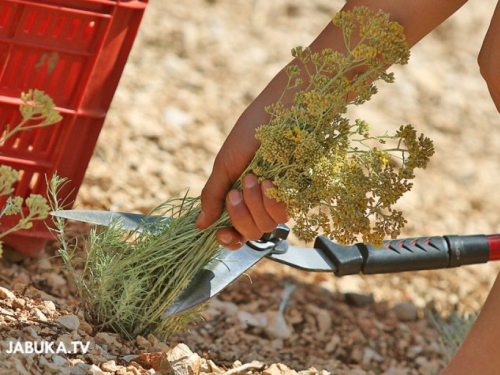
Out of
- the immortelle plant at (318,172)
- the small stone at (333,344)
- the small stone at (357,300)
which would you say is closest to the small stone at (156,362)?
the immortelle plant at (318,172)

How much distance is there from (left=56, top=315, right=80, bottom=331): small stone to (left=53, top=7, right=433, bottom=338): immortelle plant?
6 centimetres

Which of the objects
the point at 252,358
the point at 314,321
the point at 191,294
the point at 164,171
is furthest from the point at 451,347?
the point at 164,171

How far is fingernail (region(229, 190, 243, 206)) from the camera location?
148 centimetres

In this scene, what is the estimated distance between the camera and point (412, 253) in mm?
1852

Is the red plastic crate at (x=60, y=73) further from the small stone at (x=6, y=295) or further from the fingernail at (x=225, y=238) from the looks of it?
the fingernail at (x=225, y=238)

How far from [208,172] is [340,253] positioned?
2.71ft

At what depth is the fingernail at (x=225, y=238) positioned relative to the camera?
151 centimetres

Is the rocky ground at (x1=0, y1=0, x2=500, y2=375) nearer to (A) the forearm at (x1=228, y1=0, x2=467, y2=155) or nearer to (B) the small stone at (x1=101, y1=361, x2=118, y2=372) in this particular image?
(B) the small stone at (x1=101, y1=361, x2=118, y2=372)

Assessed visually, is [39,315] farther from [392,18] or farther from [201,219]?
[392,18]

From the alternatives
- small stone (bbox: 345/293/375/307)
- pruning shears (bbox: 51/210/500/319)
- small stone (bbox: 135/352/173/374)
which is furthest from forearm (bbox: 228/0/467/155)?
small stone (bbox: 345/293/375/307)

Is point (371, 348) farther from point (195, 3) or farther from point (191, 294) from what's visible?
point (195, 3)

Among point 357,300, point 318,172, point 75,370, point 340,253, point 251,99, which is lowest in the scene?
point 75,370

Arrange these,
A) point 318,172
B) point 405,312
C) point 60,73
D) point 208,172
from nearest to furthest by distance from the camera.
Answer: point 318,172
point 60,73
point 405,312
point 208,172

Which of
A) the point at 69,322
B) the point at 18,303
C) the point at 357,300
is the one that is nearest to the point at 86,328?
the point at 69,322
